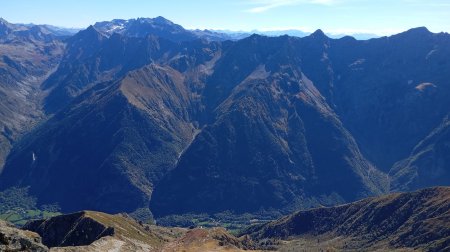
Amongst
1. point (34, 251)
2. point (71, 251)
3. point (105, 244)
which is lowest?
point (105, 244)

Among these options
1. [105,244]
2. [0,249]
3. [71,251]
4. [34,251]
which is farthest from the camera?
[105,244]

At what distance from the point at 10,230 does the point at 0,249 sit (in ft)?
23.9

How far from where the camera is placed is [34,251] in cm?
8038

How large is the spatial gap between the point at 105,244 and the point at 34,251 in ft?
403

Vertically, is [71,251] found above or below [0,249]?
below

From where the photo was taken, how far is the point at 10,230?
80688mm

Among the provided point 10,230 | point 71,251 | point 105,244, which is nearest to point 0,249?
point 10,230

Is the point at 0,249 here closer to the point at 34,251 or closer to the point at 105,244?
the point at 34,251

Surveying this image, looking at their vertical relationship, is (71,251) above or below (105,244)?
above

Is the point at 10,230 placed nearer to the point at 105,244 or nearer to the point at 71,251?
the point at 71,251

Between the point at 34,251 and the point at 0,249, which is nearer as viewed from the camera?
the point at 0,249

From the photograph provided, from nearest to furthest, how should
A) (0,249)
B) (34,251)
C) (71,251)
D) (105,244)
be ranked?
(0,249) → (34,251) → (71,251) → (105,244)

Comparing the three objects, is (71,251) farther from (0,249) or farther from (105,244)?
(0,249)

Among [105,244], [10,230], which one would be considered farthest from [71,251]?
[10,230]
